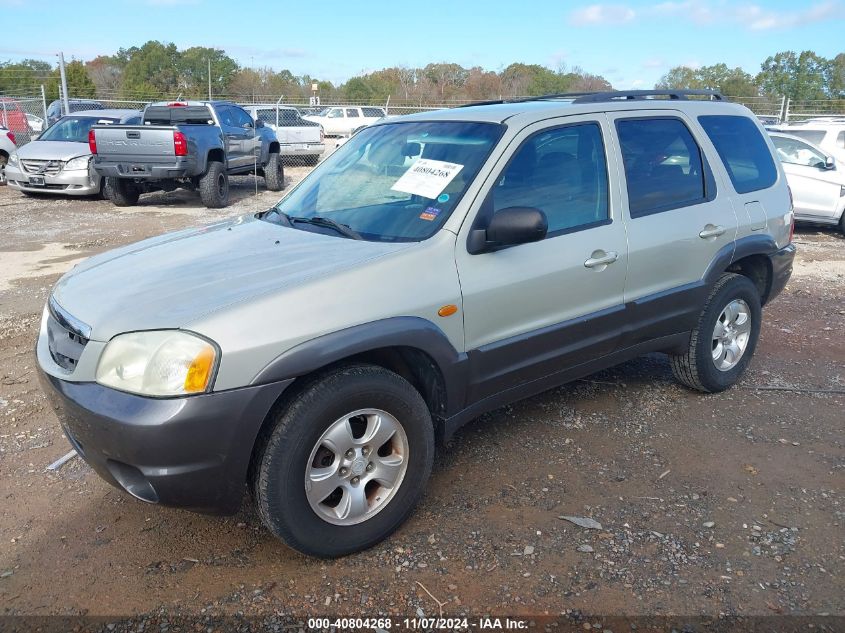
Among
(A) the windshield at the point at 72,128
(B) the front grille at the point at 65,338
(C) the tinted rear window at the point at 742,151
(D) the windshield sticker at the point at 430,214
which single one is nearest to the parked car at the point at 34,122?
(A) the windshield at the point at 72,128

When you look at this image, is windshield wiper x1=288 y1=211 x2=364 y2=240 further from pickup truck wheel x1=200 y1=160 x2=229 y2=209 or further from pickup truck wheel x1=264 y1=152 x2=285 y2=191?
pickup truck wheel x1=264 y1=152 x2=285 y2=191

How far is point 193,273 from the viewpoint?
3.00m

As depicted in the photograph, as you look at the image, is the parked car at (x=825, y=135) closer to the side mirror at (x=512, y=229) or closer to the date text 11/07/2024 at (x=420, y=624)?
the side mirror at (x=512, y=229)

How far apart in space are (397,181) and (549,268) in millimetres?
861

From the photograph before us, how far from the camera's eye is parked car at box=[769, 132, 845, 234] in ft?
35.5

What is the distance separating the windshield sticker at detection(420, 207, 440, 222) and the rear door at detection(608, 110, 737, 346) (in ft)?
3.81

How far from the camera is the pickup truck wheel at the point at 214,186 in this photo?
40.0ft

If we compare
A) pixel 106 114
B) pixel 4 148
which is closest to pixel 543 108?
pixel 106 114

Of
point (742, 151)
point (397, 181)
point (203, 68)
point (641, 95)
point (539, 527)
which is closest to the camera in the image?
point (539, 527)

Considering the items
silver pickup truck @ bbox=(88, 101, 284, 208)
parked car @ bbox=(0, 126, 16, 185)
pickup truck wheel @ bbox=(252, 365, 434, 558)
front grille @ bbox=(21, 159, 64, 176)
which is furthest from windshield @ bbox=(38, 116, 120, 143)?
pickup truck wheel @ bbox=(252, 365, 434, 558)

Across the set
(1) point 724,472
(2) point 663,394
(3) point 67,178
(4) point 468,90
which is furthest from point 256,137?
(4) point 468,90

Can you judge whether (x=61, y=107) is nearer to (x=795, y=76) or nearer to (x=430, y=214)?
(x=430, y=214)

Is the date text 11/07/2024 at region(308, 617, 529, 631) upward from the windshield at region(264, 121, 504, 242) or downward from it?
downward

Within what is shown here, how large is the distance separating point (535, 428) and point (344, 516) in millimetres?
1617
